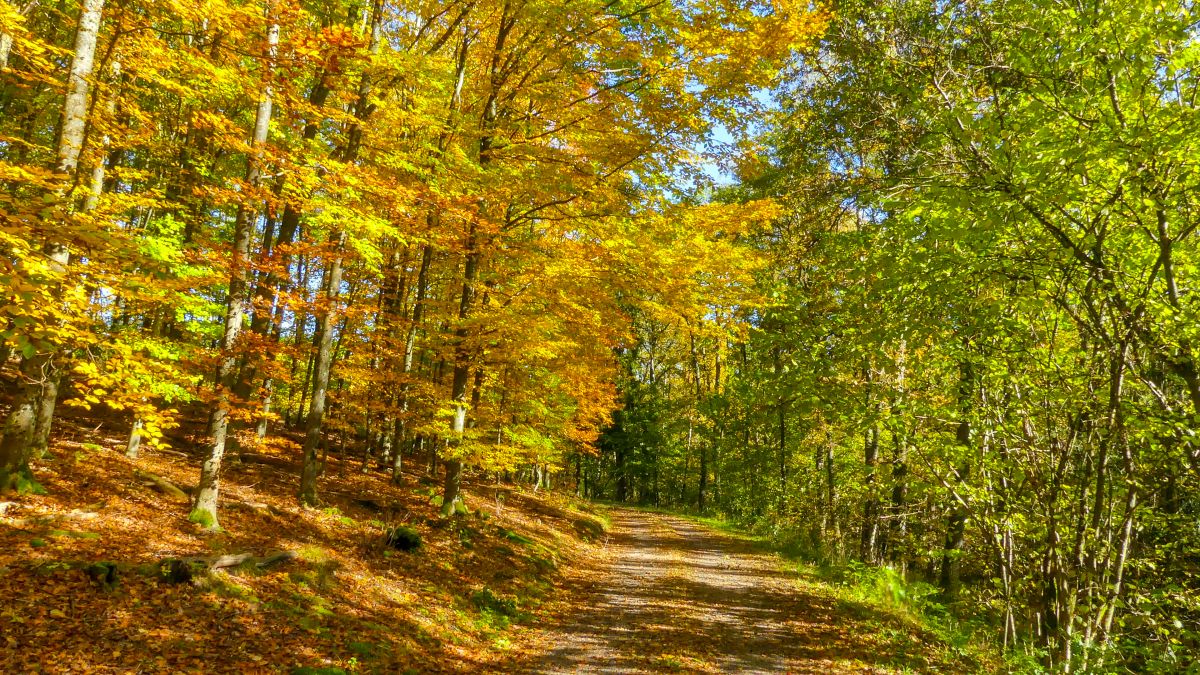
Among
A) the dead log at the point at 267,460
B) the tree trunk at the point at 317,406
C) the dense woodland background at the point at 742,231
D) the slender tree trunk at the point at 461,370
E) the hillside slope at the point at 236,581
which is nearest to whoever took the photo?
the dense woodland background at the point at 742,231

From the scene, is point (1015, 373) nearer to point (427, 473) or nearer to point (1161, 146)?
point (1161, 146)

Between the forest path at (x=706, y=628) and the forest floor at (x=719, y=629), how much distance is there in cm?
2

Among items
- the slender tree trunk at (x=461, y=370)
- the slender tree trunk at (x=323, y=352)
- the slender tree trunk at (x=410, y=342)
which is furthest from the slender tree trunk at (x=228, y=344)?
the slender tree trunk at (x=410, y=342)

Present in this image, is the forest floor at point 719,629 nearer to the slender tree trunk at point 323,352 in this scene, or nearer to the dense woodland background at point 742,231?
the dense woodland background at point 742,231

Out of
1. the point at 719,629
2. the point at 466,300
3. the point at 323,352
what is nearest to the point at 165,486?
the point at 323,352

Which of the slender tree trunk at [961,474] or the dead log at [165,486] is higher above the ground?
the slender tree trunk at [961,474]

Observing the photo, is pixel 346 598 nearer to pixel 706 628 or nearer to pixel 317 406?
pixel 317 406

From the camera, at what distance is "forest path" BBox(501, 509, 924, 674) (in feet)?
26.1

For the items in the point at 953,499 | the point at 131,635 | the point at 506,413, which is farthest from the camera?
the point at 506,413

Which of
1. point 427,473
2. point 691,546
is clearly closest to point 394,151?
point 427,473

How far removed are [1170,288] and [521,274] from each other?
1021 cm

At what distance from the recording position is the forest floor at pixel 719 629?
793 centimetres

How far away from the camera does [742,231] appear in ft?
38.4

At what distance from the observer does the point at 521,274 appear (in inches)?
507
